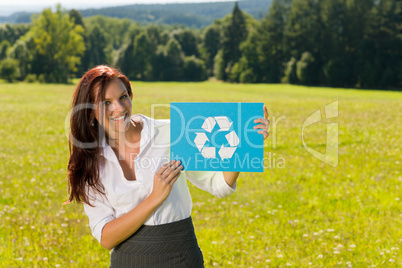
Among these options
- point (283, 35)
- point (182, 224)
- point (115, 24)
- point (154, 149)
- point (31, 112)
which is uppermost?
point (115, 24)

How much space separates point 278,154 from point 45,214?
623 centimetres

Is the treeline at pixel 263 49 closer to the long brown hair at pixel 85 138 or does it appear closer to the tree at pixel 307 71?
the tree at pixel 307 71

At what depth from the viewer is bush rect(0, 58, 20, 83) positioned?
6450 centimetres

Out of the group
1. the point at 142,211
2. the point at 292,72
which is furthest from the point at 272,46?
the point at 142,211

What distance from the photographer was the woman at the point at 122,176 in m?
2.66

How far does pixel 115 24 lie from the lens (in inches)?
6580

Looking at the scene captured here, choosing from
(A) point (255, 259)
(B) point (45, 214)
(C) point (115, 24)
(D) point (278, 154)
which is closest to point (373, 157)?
(D) point (278, 154)

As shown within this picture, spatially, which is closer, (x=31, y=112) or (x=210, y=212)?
(x=210, y=212)

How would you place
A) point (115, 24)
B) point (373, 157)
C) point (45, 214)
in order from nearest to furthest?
point (45, 214)
point (373, 157)
point (115, 24)

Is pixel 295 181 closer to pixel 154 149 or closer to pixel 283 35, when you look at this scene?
pixel 154 149

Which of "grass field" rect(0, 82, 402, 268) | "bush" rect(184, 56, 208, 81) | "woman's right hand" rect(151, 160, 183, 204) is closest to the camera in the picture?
"woman's right hand" rect(151, 160, 183, 204)

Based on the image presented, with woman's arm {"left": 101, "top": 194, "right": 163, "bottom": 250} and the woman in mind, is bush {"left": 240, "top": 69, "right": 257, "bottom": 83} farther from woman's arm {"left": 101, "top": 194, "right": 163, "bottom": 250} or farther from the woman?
woman's arm {"left": 101, "top": 194, "right": 163, "bottom": 250}

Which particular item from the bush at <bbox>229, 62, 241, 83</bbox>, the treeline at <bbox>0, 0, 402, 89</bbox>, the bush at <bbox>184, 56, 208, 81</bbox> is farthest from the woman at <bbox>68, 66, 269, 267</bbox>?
the bush at <bbox>184, 56, 208, 81</bbox>

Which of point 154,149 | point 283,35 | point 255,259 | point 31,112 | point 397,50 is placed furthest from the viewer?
point 283,35
